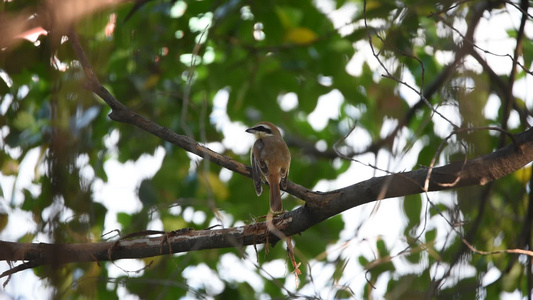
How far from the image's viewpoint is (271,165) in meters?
5.36

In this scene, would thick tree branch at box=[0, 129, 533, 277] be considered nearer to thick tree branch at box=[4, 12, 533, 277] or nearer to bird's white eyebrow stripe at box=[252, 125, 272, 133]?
thick tree branch at box=[4, 12, 533, 277]

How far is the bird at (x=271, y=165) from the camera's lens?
5172 mm

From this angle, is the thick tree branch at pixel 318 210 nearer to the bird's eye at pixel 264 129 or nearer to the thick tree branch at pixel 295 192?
the thick tree branch at pixel 295 192

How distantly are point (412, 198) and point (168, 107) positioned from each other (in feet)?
11.1

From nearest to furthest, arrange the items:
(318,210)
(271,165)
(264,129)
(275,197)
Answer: (318,210) → (275,197) → (271,165) → (264,129)

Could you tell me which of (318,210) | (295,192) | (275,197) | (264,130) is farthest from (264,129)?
(318,210)

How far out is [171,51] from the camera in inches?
217

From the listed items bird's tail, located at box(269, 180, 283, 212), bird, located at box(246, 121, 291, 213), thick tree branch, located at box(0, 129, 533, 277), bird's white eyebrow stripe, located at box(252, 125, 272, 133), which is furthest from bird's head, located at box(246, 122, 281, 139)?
thick tree branch, located at box(0, 129, 533, 277)

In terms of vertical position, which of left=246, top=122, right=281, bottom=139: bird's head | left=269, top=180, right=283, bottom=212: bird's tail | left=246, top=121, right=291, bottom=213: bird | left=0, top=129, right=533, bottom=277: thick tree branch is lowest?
left=0, top=129, right=533, bottom=277: thick tree branch

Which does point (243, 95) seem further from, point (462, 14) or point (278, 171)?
point (462, 14)

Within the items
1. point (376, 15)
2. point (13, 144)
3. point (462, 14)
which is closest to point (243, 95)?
point (376, 15)

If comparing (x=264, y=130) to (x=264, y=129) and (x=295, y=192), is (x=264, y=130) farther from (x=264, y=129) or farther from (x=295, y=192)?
(x=295, y=192)

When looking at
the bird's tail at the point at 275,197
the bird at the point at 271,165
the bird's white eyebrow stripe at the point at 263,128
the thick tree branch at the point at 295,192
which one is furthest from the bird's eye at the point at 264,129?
the thick tree branch at the point at 295,192

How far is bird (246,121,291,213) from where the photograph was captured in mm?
5172
